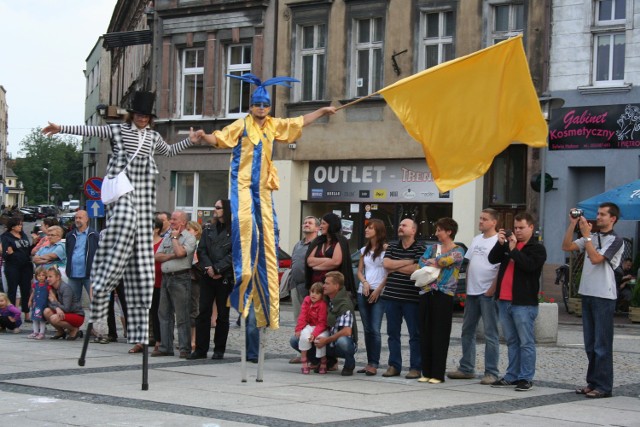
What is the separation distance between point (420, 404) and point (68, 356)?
518cm

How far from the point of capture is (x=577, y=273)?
23.5m

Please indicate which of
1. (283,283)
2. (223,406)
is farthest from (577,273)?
(223,406)

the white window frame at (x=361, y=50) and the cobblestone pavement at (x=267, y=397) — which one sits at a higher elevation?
the white window frame at (x=361, y=50)

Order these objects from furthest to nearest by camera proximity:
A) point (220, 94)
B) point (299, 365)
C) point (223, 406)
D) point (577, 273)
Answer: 1. point (220, 94)
2. point (577, 273)
3. point (299, 365)
4. point (223, 406)

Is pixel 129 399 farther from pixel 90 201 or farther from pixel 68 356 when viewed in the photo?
pixel 90 201

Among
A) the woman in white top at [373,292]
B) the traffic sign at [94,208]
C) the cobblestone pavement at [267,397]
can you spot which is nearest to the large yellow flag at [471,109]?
the woman in white top at [373,292]

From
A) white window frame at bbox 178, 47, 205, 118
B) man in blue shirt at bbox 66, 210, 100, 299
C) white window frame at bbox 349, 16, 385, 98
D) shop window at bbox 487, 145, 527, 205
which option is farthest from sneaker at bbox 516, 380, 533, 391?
white window frame at bbox 178, 47, 205, 118

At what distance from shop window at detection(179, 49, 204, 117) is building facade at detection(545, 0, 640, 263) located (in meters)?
12.0

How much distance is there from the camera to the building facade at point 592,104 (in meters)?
26.1

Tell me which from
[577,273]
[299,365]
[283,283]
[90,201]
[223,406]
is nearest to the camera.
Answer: [223,406]

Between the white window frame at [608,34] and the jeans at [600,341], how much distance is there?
633 inches

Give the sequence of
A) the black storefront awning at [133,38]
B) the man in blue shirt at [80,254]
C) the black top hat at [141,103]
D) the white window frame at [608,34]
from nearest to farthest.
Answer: the black top hat at [141,103] → the man in blue shirt at [80,254] → the white window frame at [608,34] → the black storefront awning at [133,38]

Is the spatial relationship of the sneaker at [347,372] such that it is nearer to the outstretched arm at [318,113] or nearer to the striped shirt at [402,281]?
the striped shirt at [402,281]

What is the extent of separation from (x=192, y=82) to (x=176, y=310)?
873 inches
